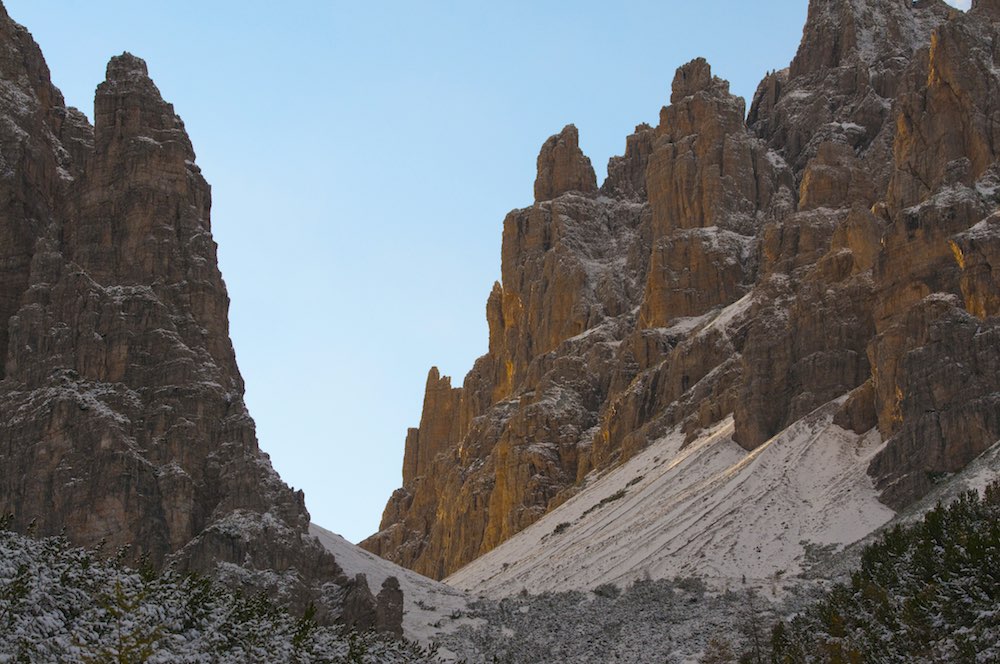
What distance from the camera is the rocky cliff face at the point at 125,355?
65.9 meters

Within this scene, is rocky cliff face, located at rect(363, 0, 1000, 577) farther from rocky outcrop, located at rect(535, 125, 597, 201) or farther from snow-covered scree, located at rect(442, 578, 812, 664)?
snow-covered scree, located at rect(442, 578, 812, 664)

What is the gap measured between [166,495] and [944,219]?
2867 inches

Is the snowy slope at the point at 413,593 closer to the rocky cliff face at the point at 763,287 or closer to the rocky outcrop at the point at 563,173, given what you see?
the rocky cliff face at the point at 763,287

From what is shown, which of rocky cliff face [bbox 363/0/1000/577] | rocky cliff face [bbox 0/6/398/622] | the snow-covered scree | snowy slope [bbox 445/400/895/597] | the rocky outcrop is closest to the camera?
rocky cliff face [bbox 0/6/398/622]

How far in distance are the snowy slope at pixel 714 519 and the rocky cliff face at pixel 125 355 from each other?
94.2 ft

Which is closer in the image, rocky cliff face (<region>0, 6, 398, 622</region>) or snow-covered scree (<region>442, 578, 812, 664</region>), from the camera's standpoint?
rocky cliff face (<region>0, 6, 398, 622</region>)

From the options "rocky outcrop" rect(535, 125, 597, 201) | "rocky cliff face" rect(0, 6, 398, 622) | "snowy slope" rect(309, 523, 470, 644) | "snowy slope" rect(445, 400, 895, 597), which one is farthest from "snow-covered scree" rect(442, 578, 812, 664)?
"rocky outcrop" rect(535, 125, 597, 201)

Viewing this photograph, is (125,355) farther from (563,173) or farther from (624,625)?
(563,173)

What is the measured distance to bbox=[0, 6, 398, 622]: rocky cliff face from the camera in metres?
65.9

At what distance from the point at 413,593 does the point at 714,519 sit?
2831cm

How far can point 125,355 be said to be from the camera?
2815 inches

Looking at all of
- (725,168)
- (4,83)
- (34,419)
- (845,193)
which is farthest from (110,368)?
(725,168)

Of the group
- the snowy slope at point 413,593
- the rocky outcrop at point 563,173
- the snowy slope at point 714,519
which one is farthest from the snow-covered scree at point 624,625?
the rocky outcrop at point 563,173

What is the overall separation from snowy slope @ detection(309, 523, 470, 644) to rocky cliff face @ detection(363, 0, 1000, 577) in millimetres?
32479
